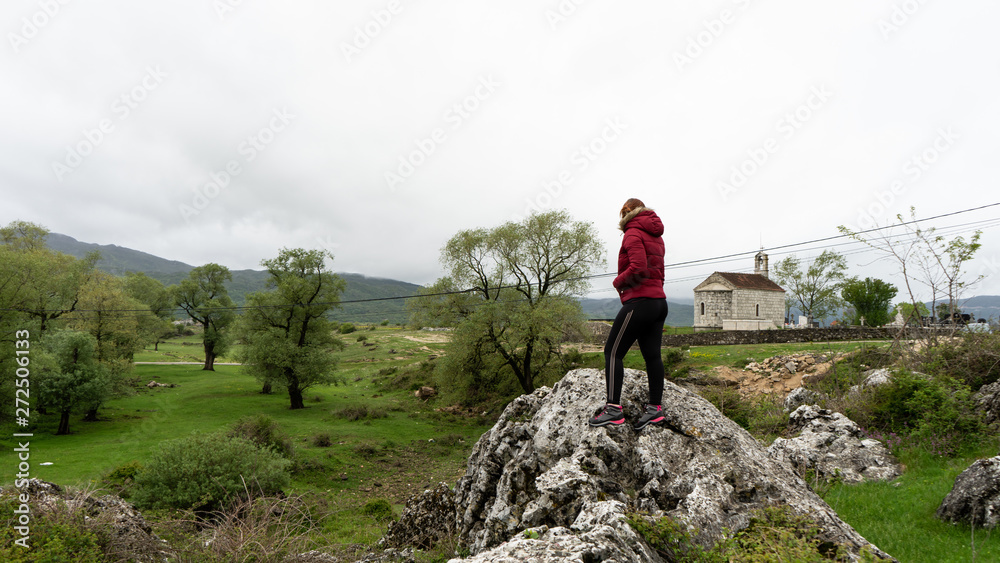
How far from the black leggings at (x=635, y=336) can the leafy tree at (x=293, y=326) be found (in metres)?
30.5

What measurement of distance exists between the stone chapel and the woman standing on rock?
56.6 metres

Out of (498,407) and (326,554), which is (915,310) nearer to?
(326,554)

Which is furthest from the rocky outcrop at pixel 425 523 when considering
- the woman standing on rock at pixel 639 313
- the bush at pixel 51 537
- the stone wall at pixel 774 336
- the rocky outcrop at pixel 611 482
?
the stone wall at pixel 774 336

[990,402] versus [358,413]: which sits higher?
[990,402]

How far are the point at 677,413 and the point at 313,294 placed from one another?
31.9 metres

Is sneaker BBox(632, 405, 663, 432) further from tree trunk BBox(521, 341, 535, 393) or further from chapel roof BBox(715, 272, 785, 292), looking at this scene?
chapel roof BBox(715, 272, 785, 292)

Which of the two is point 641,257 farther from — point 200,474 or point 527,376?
point 527,376

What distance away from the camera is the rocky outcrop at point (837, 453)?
8391 millimetres

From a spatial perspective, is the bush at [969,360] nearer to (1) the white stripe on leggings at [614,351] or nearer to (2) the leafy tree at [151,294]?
(1) the white stripe on leggings at [614,351]

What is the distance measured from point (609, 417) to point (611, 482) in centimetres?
76

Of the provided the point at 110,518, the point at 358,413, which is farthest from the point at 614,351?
the point at 358,413

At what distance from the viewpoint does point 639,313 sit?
5.28 meters

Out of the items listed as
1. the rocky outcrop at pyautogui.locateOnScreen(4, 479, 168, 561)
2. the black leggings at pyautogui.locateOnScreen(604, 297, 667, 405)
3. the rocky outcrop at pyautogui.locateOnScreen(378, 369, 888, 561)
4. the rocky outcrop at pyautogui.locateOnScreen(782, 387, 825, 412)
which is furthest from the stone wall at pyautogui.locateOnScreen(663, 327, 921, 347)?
the rocky outcrop at pyautogui.locateOnScreen(4, 479, 168, 561)

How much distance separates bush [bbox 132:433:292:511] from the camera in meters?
13.8
